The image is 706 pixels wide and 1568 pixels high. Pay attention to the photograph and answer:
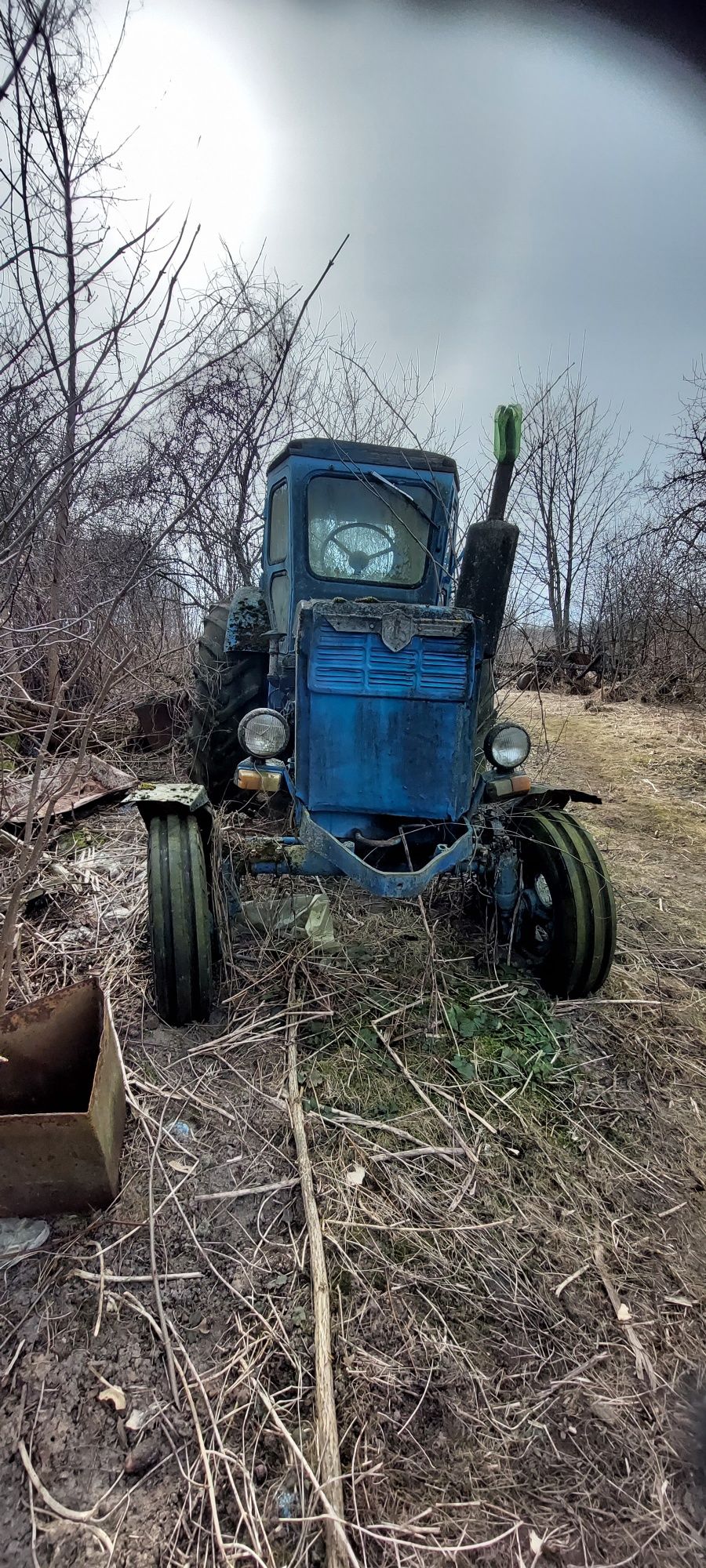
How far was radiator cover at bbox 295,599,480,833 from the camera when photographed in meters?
2.91

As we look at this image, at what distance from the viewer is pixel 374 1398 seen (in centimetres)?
147

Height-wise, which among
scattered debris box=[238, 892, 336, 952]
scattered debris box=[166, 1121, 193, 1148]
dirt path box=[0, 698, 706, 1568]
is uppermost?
scattered debris box=[238, 892, 336, 952]

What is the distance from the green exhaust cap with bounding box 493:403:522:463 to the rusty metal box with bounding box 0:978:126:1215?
243 centimetres

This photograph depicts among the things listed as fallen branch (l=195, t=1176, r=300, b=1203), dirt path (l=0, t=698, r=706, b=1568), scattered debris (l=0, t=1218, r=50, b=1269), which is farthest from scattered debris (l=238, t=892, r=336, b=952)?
scattered debris (l=0, t=1218, r=50, b=1269)

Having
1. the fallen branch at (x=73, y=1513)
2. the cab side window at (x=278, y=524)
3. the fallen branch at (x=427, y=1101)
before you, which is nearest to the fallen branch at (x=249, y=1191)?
the fallen branch at (x=427, y=1101)

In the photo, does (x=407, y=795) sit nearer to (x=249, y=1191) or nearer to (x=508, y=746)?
(x=508, y=746)

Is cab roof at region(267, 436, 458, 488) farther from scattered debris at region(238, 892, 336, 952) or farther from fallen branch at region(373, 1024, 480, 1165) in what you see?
fallen branch at region(373, 1024, 480, 1165)

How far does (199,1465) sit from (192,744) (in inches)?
156

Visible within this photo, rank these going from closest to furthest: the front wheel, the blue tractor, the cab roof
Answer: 1. the blue tractor
2. the front wheel
3. the cab roof

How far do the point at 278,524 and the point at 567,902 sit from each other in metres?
2.67

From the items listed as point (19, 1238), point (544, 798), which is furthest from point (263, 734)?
point (19, 1238)

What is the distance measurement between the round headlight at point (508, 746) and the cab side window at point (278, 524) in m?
1.64

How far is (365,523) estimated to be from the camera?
148 inches

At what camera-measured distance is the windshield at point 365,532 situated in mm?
3705
